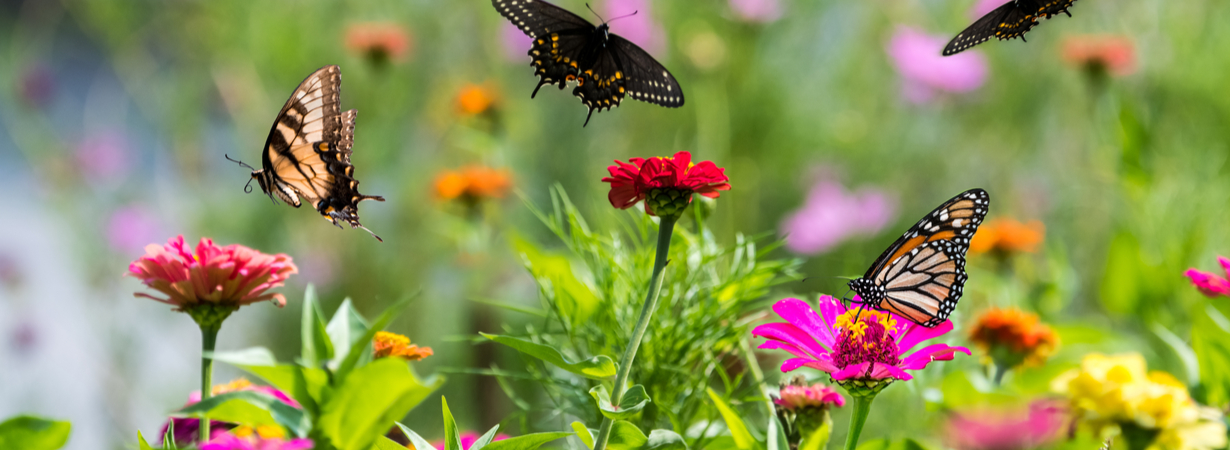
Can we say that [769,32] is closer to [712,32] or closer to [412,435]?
[712,32]

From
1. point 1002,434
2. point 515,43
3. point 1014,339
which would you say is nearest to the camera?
point 1002,434

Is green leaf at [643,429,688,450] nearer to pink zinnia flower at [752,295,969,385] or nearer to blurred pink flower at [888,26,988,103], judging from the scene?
pink zinnia flower at [752,295,969,385]

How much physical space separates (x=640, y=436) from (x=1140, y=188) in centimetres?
63

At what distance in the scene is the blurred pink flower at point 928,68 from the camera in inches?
48.0

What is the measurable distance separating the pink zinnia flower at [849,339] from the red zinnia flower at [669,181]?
0.17 ft

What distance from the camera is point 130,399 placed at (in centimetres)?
126

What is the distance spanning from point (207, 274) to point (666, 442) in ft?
0.58

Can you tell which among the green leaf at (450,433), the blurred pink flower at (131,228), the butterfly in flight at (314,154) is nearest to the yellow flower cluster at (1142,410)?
the green leaf at (450,433)

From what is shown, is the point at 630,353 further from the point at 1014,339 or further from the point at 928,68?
the point at 928,68

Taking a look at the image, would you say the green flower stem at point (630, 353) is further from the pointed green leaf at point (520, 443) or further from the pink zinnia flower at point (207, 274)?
the pink zinnia flower at point (207, 274)

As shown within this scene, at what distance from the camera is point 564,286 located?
16.5 inches

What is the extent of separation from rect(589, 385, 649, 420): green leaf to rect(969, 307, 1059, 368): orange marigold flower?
12.7 inches

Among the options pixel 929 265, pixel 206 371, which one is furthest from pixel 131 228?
pixel 929 265

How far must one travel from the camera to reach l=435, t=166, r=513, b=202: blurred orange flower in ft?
2.91
